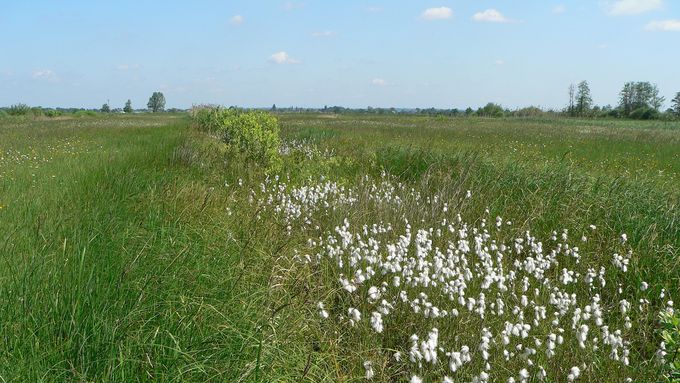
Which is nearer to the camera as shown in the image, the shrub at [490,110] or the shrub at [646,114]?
the shrub at [646,114]

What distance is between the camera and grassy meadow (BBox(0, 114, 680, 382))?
8.36ft

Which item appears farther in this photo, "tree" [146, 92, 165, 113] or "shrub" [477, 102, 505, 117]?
"tree" [146, 92, 165, 113]

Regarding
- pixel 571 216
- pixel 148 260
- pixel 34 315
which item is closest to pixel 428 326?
pixel 148 260

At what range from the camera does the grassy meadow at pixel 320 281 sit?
2.55 meters

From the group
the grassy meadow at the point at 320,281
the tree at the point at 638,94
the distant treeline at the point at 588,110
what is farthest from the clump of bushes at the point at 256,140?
the tree at the point at 638,94

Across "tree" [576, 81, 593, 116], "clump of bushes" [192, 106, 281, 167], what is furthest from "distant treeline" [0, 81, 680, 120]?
"clump of bushes" [192, 106, 281, 167]

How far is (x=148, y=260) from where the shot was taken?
3436 millimetres

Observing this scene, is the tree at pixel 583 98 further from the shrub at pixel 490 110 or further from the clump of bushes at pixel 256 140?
the clump of bushes at pixel 256 140

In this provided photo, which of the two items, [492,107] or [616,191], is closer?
[616,191]

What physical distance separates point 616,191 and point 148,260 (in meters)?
6.48

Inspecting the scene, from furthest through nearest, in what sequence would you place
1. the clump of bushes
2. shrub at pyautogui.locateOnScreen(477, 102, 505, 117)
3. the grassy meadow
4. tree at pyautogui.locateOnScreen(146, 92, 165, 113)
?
tree at pyautogui.locateOnScreen(146, 92, 165, 113), shrub at pyautogui.locateOnScreen(477, 102, 505, 117), the clump of bushes, the grassy meadow

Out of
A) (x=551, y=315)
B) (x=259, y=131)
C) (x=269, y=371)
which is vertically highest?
(x=259, y=131)

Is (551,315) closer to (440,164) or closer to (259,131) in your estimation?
(440,164)

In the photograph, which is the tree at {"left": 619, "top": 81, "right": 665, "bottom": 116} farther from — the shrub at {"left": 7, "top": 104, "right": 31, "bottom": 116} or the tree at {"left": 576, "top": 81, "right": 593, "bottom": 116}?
the shrub at {"left": 7, "top": 104, "right": 31, "bottom": 116}
